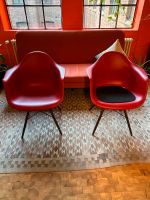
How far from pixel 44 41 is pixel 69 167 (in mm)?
1701

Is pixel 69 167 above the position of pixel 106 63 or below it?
below

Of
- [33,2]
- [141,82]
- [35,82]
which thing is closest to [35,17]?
[33,2]

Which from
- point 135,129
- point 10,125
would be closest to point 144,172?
point 135,129

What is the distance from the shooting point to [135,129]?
169 cm

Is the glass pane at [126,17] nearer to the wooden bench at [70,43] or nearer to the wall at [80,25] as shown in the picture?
the wall at [80,25]

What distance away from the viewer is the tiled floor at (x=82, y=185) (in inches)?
44.5

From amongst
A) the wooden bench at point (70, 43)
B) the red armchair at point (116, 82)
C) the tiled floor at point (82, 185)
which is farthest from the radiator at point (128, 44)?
the tiled floor at point (82, 185)

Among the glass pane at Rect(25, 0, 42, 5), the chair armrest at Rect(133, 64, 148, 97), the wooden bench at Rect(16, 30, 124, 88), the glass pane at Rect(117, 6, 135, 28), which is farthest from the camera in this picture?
the glass pane at Rect(117, 6, 135, 28)

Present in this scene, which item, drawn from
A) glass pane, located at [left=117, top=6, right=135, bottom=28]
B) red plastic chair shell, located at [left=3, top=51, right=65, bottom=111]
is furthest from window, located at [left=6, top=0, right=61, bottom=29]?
red plastic chair shell, located at [left=3, top=51, right=65, bottom=111]

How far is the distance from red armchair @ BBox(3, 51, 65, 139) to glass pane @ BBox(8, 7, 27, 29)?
4.35 feet

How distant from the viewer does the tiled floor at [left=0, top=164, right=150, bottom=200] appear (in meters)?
1.13

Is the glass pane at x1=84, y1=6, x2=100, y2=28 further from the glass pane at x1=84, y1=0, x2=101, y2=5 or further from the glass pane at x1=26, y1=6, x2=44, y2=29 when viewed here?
the glass pane at x1=26, y1=6, x2=44, y2=29

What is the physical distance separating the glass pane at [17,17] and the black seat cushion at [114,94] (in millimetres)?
1832

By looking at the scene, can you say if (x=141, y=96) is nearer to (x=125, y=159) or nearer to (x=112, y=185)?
(x=125, y=159)
